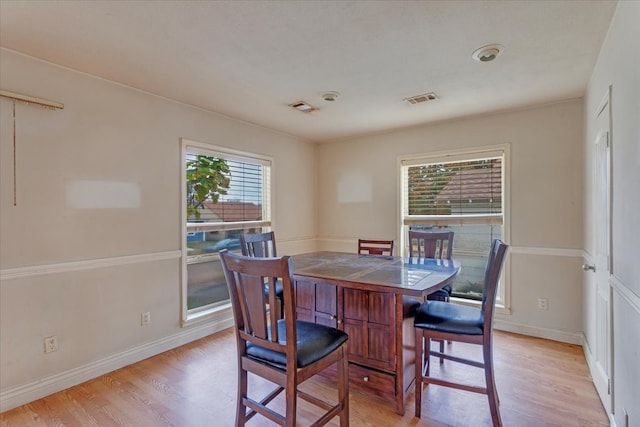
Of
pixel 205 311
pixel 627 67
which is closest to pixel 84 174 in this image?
pixel 205 311

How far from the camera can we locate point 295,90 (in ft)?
9.46

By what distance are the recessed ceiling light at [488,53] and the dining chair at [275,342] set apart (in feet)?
6.27

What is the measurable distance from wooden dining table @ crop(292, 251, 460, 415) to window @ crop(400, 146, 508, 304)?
1.54 metres

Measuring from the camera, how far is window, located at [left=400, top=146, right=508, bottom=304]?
366cm

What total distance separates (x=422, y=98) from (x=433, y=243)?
1.38 m

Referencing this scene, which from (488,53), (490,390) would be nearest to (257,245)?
(490,390)

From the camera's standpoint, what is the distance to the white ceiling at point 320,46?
1.74m

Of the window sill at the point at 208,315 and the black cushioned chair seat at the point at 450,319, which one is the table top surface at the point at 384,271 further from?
the window sill at the point at 208,315

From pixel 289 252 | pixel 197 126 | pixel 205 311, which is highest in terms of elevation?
pixel 197 126

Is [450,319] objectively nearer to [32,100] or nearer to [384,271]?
[384,271]

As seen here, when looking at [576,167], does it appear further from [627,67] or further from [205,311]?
[205,311]

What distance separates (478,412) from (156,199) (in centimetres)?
305

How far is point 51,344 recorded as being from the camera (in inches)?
93.1

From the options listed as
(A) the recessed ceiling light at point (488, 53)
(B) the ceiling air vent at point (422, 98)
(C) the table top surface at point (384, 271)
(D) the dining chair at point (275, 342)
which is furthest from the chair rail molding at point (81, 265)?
(A) the recessed ceiling light at point (488, 53)
